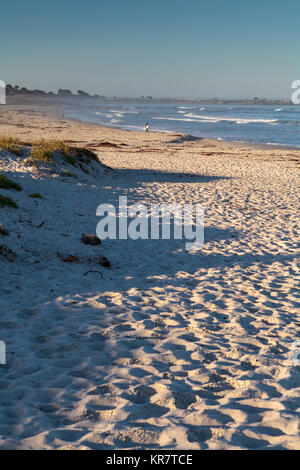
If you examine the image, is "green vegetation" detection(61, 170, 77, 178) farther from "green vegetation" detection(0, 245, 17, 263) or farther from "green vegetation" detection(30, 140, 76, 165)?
"green vegetation" detection(0, 245, 17, 263)

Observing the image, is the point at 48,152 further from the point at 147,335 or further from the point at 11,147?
the point at 147,335

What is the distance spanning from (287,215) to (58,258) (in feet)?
24.0

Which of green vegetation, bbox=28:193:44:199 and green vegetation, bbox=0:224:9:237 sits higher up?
green vegetation, bbox=28:193:44:199

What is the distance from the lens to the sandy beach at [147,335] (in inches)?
131

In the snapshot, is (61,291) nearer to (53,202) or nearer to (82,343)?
(82,343)

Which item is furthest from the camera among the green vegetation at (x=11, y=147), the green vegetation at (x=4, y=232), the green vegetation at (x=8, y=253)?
the green vegetation at (x=11, y=147)

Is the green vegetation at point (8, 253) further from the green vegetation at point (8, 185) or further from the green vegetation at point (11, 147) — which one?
the green vegetation at point (11, 147)

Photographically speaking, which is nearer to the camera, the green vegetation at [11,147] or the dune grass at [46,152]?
the dune grass at [46,152]

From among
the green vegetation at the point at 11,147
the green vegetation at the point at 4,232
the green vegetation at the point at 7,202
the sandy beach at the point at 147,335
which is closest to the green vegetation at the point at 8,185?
the sandy beach at the point at 147,335

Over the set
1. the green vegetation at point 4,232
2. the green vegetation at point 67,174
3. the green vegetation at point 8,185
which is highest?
the green vegetation at point 67,174

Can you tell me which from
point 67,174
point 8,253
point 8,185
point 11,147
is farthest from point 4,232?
point 11,147

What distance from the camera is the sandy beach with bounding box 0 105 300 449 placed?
332 centimetres

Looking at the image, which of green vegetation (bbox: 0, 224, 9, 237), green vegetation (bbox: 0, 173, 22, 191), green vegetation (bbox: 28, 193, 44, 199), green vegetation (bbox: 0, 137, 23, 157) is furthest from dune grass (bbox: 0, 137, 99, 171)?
green vegetation (bbox: 0, 224, 9, 237)
